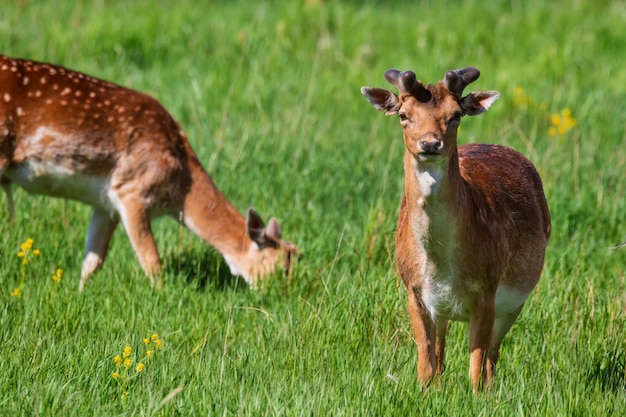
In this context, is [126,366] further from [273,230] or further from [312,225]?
[312,225]

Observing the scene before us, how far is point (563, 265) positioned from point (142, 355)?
283cm

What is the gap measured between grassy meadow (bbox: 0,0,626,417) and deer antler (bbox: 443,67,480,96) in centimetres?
121

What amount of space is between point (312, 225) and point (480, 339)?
3.04 meters

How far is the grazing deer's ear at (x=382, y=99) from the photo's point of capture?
4.59 m

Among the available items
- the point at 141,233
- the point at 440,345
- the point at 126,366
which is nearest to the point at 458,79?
the point at 440,345

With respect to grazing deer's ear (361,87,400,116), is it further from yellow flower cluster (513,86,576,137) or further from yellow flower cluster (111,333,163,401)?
yellow flower cluster (513,86,576,137)

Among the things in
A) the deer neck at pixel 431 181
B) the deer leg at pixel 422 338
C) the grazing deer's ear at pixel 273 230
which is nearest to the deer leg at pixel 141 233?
the grazing deer's ear at pixel 273 230

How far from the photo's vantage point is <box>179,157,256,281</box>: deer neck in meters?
7.60

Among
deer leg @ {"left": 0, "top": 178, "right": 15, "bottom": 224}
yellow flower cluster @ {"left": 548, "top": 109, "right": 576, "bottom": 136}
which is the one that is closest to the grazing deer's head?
deer leg @ {"left": 0, "top": 178, "right": 15, "bottom": 224}

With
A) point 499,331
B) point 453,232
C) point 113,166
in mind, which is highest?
point 453,232

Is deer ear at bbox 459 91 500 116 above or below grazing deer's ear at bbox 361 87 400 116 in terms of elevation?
above

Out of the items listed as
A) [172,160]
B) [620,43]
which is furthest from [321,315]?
[620,43]

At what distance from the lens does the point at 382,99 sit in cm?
468

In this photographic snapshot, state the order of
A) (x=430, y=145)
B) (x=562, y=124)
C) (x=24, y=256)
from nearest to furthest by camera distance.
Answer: (x=430, y=145) < (x=24, y=256) < (x=562, y=124)
